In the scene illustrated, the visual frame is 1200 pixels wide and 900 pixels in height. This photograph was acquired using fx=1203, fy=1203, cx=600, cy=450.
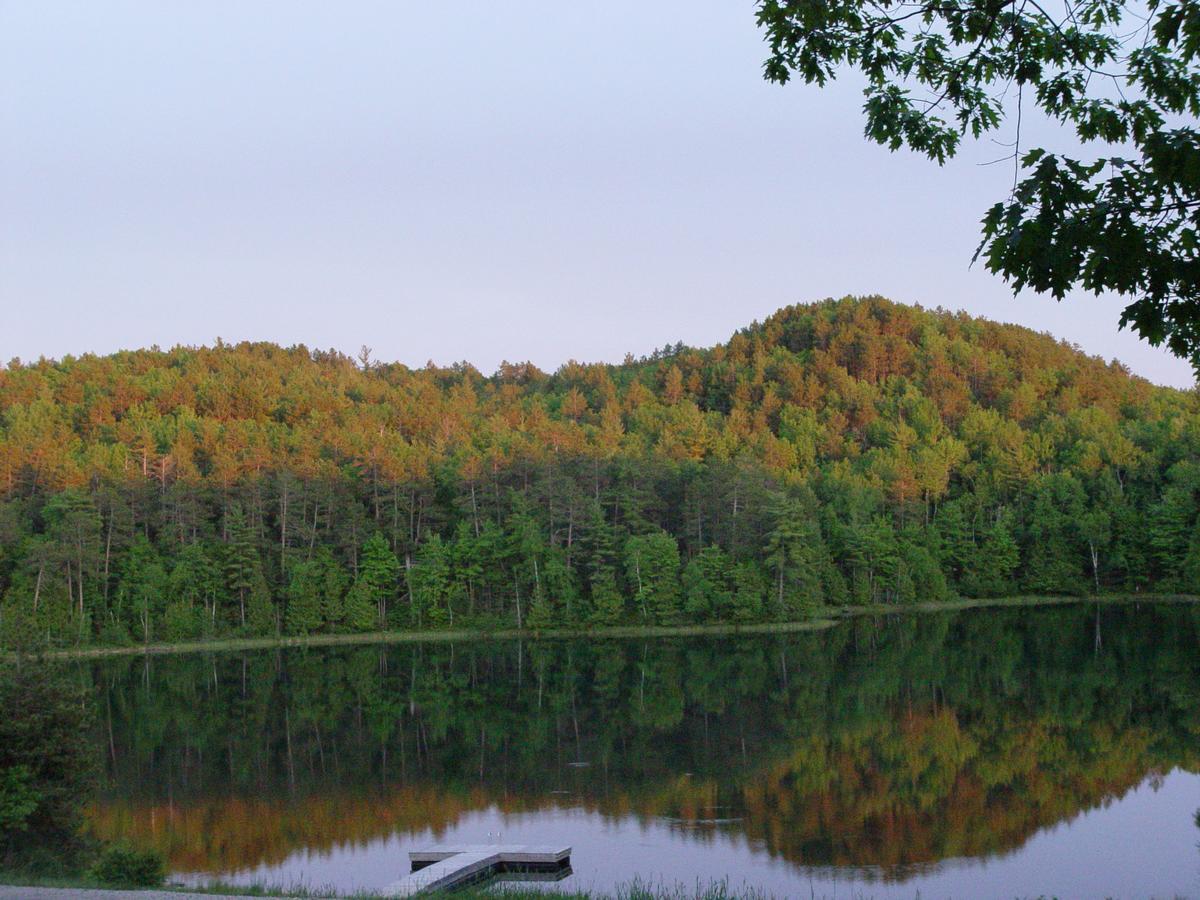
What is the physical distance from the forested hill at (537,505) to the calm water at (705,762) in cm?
626

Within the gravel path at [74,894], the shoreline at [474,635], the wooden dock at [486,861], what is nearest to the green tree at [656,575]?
the shoreline at [474,635]

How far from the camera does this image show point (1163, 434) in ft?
207

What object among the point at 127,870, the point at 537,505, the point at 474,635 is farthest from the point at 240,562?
the point at 127,870

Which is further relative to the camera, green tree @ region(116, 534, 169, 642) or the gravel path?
green tree @ region(116, 534, 169, 642)

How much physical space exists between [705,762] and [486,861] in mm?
9842

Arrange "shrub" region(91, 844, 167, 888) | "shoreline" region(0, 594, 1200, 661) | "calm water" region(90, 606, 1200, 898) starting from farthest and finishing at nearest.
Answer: "shoreline" region(0, 594, 1200, 661) < "calm water" region(90, 606, 1200, 898) < "shrub" region(91, 844, 167, 888)

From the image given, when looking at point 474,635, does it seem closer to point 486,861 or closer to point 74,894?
point 486,861

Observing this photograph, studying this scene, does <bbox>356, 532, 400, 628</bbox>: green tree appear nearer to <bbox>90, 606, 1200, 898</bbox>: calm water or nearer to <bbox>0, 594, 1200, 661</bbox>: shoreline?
<bbox>0, 594, 1200, 661</bbox>: shoreline

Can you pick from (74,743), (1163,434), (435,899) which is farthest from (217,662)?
(1163,434)

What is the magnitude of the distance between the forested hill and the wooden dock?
1096 inches

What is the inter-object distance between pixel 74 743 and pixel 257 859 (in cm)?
632

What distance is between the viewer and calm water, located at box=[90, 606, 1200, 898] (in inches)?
700

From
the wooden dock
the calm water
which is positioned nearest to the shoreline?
the calm water

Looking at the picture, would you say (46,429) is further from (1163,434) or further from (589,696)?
(1163,434)
